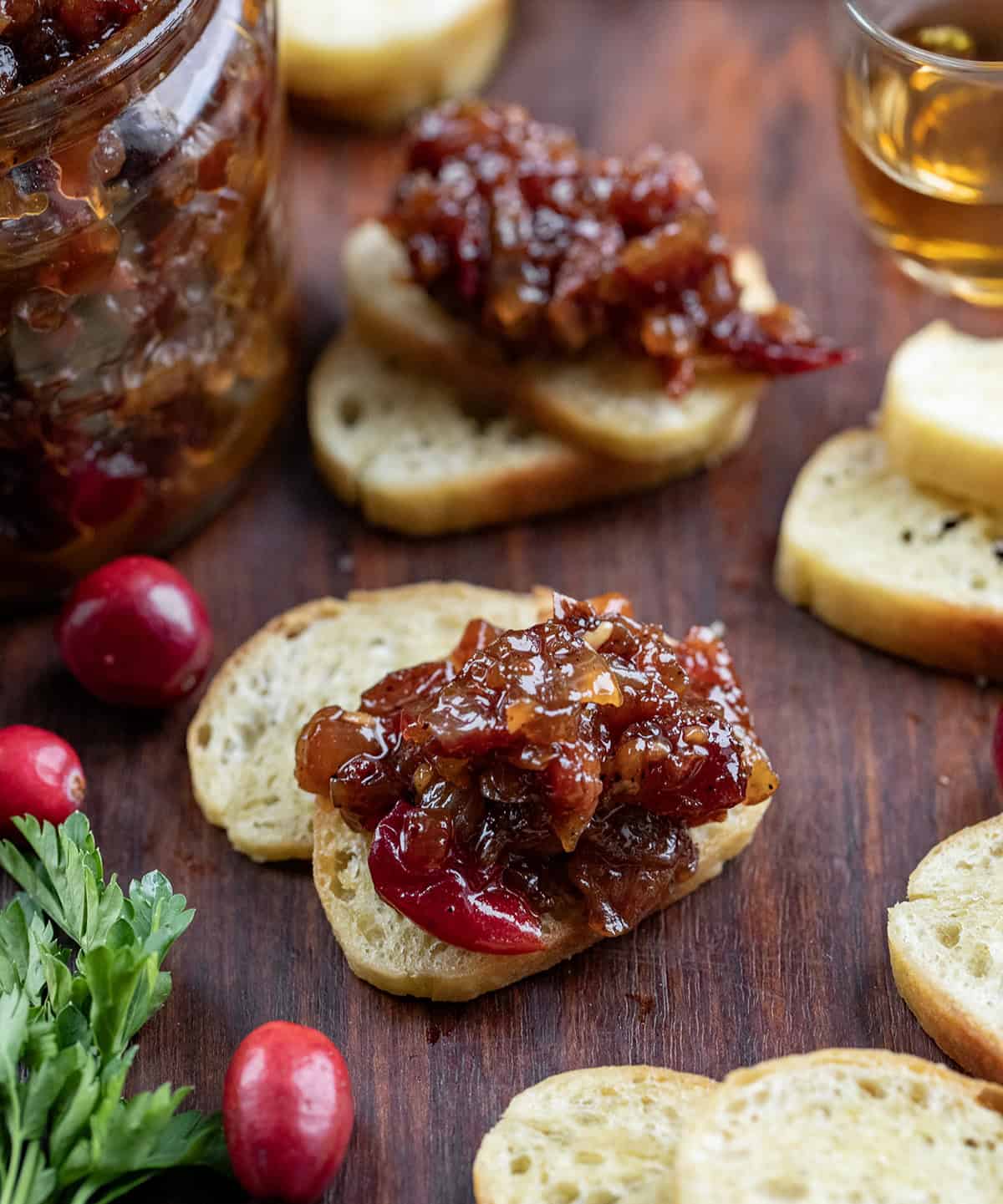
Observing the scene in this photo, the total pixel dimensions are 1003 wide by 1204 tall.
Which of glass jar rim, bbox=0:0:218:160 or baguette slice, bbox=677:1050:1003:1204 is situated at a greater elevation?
glass jar rim, bbox=0:0:218:160

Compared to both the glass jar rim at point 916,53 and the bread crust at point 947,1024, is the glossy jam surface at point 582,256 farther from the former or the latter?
the bread crust at point 947,1024

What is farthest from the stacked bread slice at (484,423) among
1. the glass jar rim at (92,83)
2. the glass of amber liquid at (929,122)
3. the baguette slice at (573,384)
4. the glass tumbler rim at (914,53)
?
the glass jar rim at (92,83)

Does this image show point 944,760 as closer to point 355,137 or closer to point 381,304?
point 381,304

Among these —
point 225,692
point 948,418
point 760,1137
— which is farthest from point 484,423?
point 760,1137

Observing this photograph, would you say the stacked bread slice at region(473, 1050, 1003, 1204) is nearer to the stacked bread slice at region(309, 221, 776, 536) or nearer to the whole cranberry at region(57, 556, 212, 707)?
the whole cranberry at region(57, 556, 212, 707)

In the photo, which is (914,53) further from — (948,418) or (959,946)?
(959,946)

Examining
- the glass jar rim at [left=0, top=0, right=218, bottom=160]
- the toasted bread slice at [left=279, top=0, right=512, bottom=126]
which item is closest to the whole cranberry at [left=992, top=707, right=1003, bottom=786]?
the glass jar rim at [left=0, top=0, right=218, bottom=160]
